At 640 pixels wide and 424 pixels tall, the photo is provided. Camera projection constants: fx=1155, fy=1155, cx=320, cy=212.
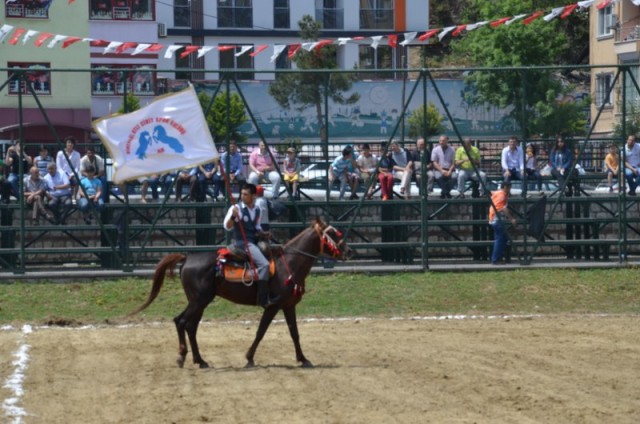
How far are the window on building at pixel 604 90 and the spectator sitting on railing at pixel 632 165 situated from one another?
3.07ft

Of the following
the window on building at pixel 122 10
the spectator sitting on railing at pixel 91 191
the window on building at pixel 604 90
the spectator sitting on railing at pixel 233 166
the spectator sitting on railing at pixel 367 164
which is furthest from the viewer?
the window on building at pixel 122 10

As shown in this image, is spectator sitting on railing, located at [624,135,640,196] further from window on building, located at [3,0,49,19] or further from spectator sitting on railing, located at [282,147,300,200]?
window on building, located at [3,0,49,19]

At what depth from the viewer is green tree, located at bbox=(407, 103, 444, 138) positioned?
75.4ft

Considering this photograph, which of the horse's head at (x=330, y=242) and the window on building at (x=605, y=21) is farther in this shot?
the window on building at (x=605, y=21)

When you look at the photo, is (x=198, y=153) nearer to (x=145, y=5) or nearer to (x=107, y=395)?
(x=107, y=395)

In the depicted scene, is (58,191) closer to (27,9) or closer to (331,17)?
(27,9)

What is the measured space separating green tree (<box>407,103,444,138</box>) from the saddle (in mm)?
8646

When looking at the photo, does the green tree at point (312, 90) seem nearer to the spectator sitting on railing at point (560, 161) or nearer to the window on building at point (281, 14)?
the spectator sitting on railing at point (560, 161)

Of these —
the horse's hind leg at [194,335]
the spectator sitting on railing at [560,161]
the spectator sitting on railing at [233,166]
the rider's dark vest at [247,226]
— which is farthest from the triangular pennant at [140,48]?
the horse's hind leg at [194,335]

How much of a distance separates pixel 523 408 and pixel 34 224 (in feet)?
43.6

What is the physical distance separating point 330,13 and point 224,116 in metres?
39.9

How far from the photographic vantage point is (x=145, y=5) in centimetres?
5353

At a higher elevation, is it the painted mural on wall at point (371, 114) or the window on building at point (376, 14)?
the window on building at point (376, 14)

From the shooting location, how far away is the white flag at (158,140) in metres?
17.2
